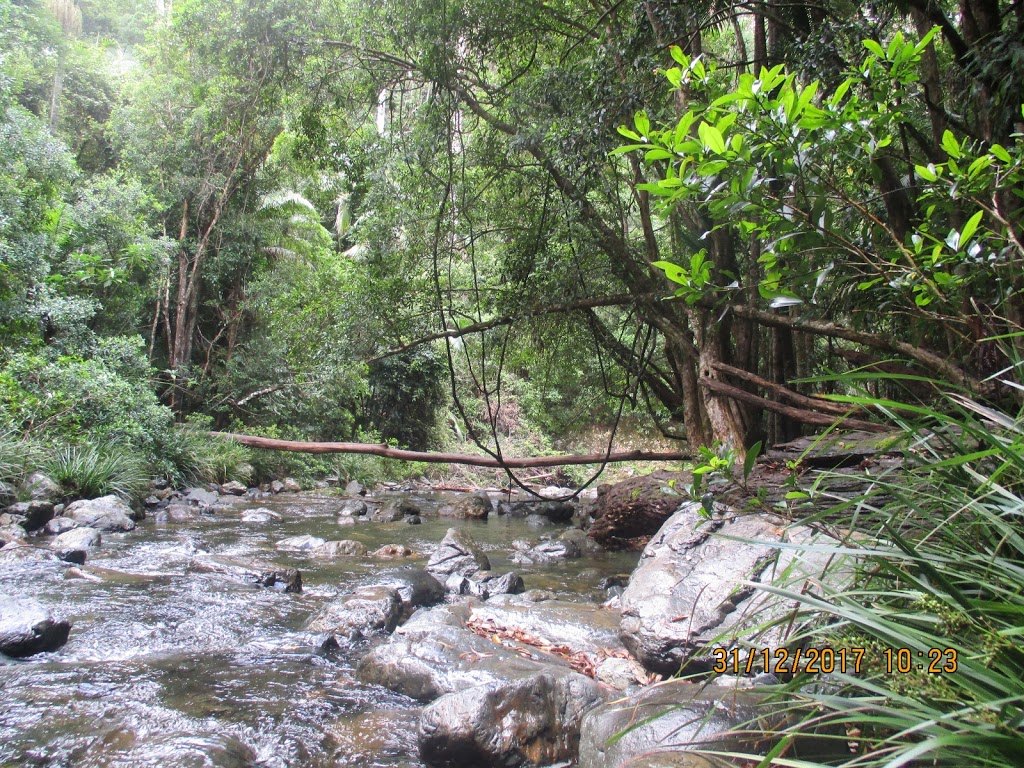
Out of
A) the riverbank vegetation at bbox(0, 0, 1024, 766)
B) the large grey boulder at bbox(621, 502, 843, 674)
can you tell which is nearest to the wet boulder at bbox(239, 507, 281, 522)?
the riverbank vegetation at bbox(0, 0, 1024, 766)

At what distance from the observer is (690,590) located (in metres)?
3.34

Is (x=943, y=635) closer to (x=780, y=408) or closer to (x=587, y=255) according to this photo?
(x=780, y=408)

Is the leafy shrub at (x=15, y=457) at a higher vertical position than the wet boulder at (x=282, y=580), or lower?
higher

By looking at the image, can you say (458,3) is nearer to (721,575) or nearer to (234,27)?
(234,27)

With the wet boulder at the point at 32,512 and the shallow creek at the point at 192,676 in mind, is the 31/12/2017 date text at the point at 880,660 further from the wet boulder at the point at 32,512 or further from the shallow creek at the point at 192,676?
the wet boulder at the point at 32,512

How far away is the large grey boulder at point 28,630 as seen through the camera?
333cm

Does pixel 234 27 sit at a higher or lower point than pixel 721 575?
higher

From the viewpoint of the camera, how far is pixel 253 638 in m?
3.87

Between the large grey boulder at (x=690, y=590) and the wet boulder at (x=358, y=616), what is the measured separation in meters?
1.65

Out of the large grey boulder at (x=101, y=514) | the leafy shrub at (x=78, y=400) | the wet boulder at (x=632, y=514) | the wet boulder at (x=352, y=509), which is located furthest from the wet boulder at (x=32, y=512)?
the wet boulder at (x=632, y=514)

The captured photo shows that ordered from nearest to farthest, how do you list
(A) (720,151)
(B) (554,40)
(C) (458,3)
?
1. (A) (720,151)
2. (C) (458,3)
3. (B) (554,40)

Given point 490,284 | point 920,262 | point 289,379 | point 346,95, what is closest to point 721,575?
point 920,262

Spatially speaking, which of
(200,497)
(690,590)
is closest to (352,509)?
(200,497)

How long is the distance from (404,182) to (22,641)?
487 centimetres
